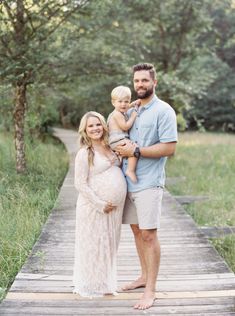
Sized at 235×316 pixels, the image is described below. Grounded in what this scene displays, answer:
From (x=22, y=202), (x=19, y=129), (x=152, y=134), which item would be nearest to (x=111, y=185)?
(x=152, y=134)

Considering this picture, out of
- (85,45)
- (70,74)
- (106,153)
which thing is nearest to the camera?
(106,153)

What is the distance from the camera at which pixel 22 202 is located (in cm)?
768

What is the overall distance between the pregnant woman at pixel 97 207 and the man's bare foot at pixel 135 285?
0.21m

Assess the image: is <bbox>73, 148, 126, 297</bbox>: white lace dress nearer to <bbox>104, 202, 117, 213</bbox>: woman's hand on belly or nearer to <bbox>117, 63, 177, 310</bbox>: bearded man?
<bbox>104, 202, 117, 213</bbox>: woman's hand on belly

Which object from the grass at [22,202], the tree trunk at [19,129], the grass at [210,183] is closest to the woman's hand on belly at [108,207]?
the grass at [22,202]

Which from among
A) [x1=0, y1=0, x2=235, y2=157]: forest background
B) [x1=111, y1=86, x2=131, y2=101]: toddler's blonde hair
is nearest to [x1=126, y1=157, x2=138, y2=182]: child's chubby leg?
[x1=111, y1=86, x2=131, y2=101]: toddler's blonde hair

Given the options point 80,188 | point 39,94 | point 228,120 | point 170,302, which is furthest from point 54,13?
point 228,120

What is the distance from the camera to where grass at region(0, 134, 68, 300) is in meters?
5.45

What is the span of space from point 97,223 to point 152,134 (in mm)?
859

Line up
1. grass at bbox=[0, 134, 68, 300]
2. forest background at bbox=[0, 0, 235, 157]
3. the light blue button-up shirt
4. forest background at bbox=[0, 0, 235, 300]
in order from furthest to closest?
forest background at bbox=[0, 0, 235, 157], forest background at bbox=[0, 0, 235, 300], grass at bbox=[0, 134, 68, 300], the light blue button-up shirt

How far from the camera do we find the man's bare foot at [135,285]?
4344 millimetres

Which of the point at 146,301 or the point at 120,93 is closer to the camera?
the point at 146,301

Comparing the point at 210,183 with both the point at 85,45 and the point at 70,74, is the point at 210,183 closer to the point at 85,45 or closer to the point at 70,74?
the point at 70,74

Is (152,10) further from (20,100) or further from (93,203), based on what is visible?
(93,203)
